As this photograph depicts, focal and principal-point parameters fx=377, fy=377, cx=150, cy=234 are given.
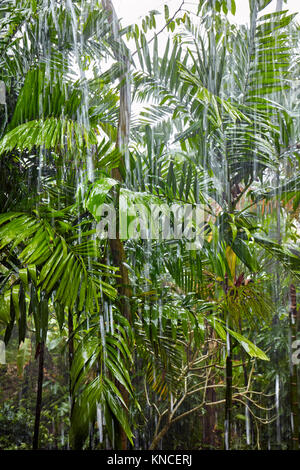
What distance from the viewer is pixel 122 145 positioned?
59.4 inches

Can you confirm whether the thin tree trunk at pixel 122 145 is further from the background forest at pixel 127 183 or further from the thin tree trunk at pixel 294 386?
the thin tree trunk at pixel 294 386

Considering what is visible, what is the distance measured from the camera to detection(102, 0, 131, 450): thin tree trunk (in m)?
1.43

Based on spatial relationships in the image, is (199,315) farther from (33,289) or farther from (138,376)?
(138,376)

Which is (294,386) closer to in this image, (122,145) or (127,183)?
(127,183)

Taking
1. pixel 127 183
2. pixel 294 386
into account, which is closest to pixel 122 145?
pixel 127 183

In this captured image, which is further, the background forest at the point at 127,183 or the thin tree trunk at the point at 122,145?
the thin tree trunk at the point at 122,145

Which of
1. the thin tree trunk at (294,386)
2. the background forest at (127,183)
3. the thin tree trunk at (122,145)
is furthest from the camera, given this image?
the thin tree trunk at (294,386)

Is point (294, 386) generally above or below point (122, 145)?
below

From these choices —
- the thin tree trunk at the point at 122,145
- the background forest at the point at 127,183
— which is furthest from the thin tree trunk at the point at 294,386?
the thin tree trunk at the point at 122,145

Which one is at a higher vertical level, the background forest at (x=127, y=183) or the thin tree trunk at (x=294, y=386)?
the background forest at (x=127, y=183)

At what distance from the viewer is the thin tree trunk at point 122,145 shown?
1433 millimetres

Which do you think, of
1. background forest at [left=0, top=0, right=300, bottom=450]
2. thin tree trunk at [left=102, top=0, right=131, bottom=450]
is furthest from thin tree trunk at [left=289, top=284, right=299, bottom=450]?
thin tree trunk at [left=102, top=0, right=131, bottom=450]

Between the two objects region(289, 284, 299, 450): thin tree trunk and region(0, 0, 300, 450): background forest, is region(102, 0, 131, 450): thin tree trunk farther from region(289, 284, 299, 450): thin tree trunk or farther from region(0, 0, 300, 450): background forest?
→ region(289, 284, 299, 450): thin tree trunk
